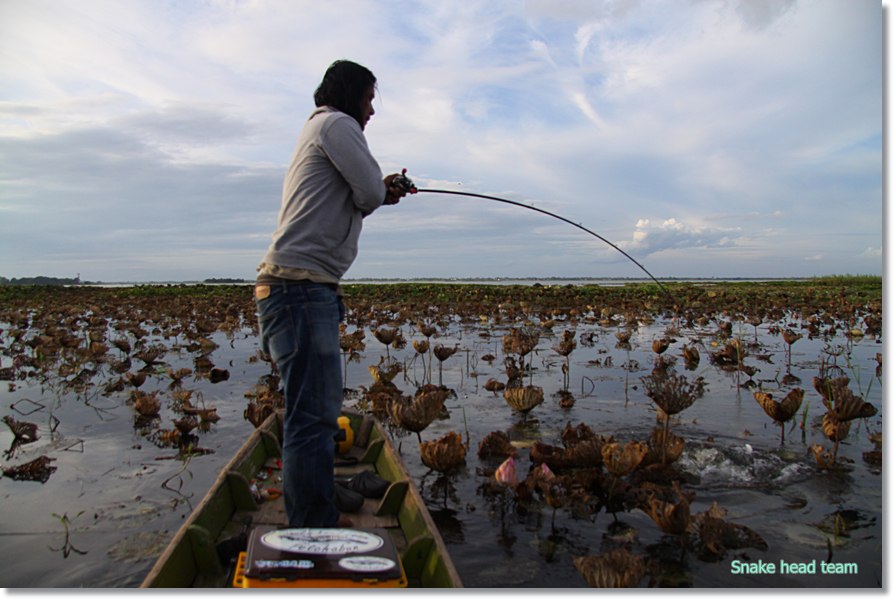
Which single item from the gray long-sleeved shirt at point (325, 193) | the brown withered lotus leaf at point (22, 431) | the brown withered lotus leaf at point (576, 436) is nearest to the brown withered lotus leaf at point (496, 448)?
the brown withered lotus leaf at point (576, 436)

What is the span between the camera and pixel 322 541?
236 cm

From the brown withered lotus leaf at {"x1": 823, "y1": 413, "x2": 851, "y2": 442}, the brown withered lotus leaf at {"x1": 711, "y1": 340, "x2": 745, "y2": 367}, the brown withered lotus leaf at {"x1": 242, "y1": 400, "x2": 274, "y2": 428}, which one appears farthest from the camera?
the brown withered lotus leaf at {"x1": 711, "y1": 340, "x2": 745, "y2": 367}

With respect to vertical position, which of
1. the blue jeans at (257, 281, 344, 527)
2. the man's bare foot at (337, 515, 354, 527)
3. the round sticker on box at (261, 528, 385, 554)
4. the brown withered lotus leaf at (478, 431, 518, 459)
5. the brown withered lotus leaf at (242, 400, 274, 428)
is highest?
the blue jeans at (257, 281, 344, 527)

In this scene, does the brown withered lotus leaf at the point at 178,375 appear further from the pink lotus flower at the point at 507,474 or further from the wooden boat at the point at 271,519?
the pink lotus flower at the point at 507,474

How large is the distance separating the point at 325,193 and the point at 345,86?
62 cm

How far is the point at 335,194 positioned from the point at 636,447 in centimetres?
268

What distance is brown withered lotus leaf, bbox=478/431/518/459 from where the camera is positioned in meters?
5.03

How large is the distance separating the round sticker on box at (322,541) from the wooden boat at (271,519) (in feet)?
0.38

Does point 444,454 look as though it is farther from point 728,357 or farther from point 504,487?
point 728,357

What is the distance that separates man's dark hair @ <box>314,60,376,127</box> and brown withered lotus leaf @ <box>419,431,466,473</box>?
7.74 ft

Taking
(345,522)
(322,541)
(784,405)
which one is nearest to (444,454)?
(345,522)

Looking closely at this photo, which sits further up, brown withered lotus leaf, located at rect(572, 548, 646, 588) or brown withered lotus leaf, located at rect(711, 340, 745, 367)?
brown withered lotus leaf, located at rect(711, 340, 745, 367)

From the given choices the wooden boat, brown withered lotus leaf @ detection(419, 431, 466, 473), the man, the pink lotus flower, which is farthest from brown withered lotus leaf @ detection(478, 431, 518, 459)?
the man

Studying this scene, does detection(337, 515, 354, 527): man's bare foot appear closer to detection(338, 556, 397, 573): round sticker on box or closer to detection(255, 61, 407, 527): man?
detection(255, 61, 407, 527): man
